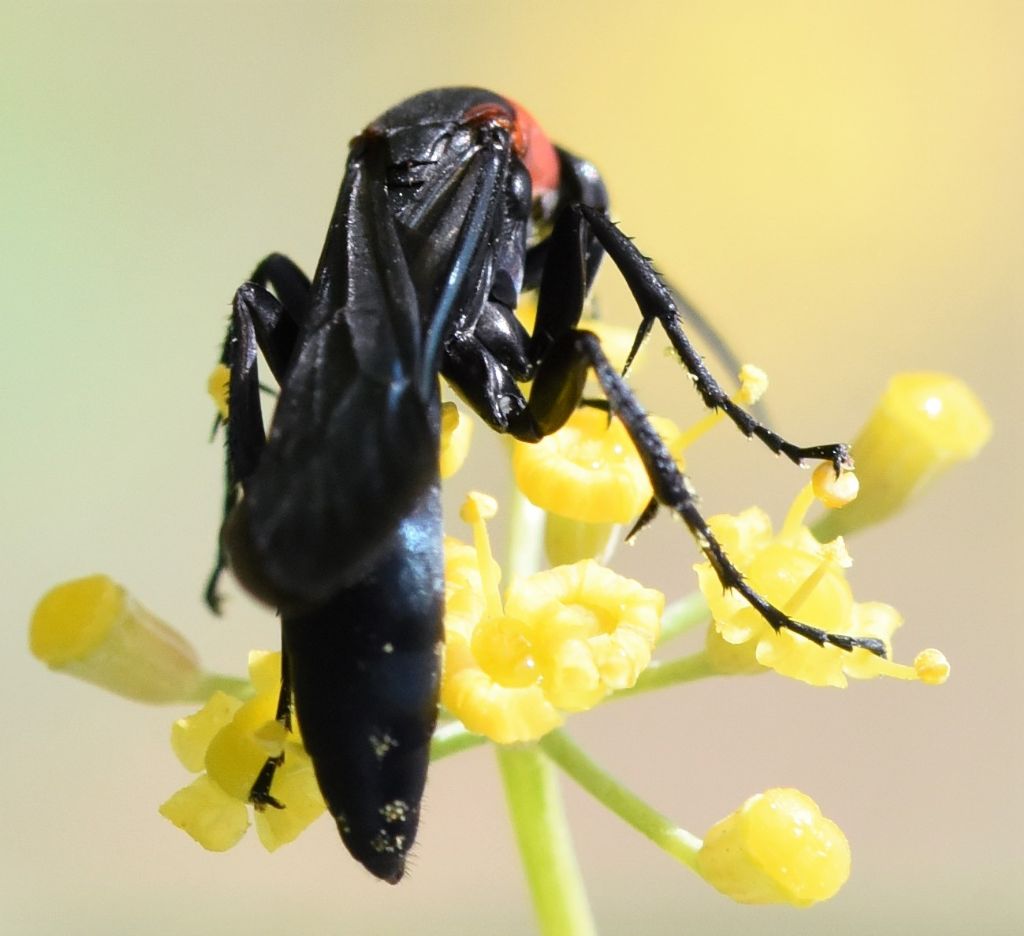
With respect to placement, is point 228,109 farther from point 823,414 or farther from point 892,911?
point 892,911

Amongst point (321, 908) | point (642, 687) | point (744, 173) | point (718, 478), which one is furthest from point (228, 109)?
point (642, 687)

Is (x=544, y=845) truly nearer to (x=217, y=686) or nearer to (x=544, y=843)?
(x=544, y=843)

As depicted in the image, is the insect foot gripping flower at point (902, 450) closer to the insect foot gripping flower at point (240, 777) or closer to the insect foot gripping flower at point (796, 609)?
the insect foot gripping flower at point (796, 609)

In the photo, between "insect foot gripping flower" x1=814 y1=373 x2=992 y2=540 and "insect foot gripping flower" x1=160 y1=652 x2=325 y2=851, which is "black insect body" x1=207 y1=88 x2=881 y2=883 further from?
"insect foot gripping flower" x1=814 y1=373 x2=992 y2=540

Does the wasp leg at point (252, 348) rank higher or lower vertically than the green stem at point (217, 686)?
higher

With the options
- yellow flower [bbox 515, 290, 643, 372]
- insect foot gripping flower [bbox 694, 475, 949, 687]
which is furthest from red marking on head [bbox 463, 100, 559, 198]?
insect foot gripping flower [bbox 694, 475, 949, 687]

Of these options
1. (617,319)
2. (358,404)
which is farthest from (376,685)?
(617,319)

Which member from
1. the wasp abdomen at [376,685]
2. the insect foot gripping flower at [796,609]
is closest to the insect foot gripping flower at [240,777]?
the wasp abdomen at [376,685]
